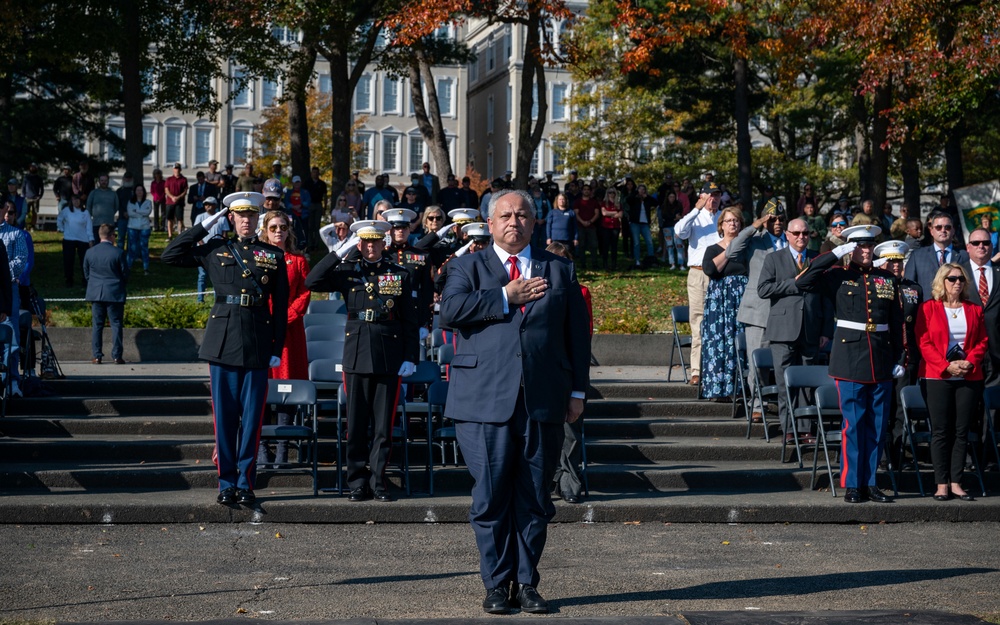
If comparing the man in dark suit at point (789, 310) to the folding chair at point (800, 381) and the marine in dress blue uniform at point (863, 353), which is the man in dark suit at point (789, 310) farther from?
the marine in dress blue uniform at point (863, 353)

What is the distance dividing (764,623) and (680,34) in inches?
830

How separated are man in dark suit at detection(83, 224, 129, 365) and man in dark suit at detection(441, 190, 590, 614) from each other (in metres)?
9.57

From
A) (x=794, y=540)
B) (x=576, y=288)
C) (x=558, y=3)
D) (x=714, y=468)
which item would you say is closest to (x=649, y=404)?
(x=714, y=468)

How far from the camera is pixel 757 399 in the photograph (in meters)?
12.2

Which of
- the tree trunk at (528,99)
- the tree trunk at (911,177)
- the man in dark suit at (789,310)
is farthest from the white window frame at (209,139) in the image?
the man in dark suit at (789,310)

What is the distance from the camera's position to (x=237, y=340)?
9.00 metres

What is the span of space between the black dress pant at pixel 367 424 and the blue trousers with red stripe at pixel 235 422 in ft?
2.38

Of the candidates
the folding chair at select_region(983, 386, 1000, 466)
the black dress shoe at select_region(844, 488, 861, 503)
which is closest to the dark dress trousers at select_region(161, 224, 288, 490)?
the black dress shoe at select_region(844, 488, 861, 503)

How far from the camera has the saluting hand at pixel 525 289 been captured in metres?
6.13

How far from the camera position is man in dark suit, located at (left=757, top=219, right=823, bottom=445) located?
37.2ft

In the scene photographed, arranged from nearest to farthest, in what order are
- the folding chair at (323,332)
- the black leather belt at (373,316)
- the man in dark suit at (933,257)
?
the black leather belt at (373,316) < the man in dark suit at (933,257) < the folding chair at (323,332)

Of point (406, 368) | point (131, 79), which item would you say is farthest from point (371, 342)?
point (131, 79)

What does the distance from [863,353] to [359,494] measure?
153 inches

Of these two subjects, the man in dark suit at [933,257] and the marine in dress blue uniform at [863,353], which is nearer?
the marine in dress blue uniform at [863,353]
